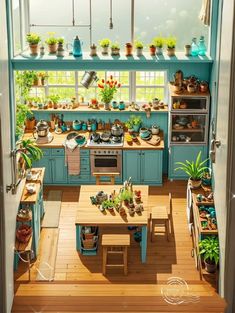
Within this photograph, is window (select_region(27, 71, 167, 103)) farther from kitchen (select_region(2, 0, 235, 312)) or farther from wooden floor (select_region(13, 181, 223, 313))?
wooden floor (select_region(13, 181, 223, 313))

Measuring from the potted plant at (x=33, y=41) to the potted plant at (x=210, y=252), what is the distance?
16.7 feet

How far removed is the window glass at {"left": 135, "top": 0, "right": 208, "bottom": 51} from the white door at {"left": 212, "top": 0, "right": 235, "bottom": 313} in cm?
547

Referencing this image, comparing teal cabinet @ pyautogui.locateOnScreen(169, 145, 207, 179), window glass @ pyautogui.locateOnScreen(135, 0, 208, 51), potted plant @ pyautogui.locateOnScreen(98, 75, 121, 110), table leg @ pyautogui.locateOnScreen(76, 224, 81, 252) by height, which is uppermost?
window glass @ pyautogui.locateOnScreen(135, 0, 208, 51)

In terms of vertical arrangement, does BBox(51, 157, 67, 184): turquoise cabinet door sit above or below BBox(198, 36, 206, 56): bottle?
below

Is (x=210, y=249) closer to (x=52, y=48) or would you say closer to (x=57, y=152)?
(x=57, y=152)

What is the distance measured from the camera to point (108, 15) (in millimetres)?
11578

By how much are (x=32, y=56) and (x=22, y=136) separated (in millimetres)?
1589

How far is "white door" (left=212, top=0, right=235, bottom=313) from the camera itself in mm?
5602

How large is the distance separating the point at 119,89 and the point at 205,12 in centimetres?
250

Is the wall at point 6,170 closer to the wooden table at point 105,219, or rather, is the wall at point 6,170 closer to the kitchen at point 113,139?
the kitchen at point 113,139

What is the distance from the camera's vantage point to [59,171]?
11859mm

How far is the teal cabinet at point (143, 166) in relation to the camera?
38.3ft

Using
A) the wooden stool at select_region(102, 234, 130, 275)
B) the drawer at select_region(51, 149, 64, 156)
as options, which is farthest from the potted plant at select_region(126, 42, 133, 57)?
the wooden stool at select_region(102, 234, 130, 275)

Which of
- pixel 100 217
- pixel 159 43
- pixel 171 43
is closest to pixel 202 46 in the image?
pixel 171 43
